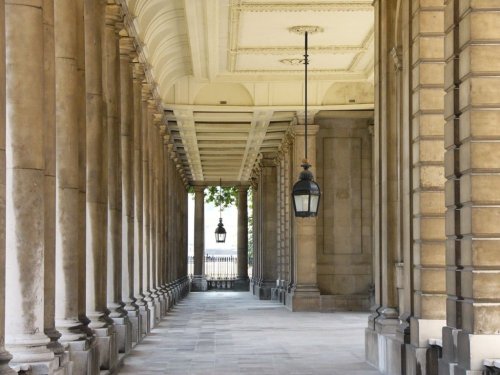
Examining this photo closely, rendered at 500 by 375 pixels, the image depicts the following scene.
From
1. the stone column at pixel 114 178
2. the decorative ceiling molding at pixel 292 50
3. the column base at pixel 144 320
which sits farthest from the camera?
the decorative ceiling molding at pixel 292 50

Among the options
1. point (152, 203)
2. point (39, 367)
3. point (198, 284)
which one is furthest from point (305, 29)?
point (198, 284)

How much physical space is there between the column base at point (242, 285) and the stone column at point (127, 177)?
40177mm

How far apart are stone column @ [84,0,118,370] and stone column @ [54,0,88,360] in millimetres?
2219

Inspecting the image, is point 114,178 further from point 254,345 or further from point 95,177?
point 254,345

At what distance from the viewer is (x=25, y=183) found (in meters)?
10.6

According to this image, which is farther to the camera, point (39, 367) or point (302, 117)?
point (302, 117)

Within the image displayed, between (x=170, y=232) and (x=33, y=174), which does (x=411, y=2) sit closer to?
(x=33, y=174)

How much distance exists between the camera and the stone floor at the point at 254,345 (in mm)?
16594

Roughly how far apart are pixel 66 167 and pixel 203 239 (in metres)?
45.8

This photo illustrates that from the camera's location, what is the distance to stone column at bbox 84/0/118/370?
16.0 m

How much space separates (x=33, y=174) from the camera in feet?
34.9

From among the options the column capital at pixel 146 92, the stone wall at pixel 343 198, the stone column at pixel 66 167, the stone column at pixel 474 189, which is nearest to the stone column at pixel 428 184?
the stone column at pixel 474 189

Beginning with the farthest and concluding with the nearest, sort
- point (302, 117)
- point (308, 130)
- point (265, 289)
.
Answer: point (265, 289), point (302, 117), point (308, 130)

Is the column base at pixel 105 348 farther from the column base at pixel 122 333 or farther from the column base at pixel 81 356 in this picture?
the column base at pixel 122 333
